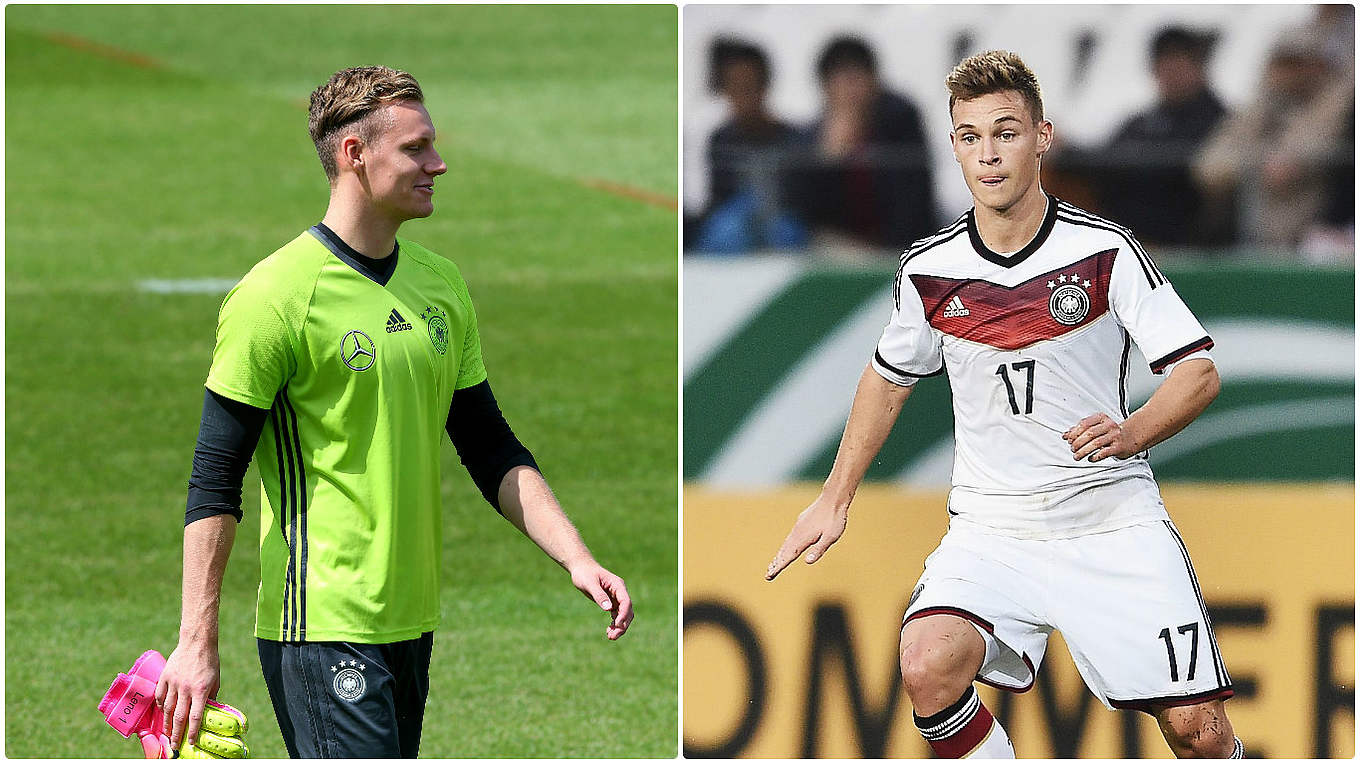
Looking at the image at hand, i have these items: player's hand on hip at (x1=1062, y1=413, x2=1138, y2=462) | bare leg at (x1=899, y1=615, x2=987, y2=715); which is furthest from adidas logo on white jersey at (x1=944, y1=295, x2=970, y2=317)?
bare leg at (x1=899, y1=615, x2=987, y2=715)

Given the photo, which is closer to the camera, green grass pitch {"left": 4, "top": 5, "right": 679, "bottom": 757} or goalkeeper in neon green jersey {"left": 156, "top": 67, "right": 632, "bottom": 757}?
goalkeeper in neon green jersey {"left": 156, "top": 67, "right": 632, "bottom": 757}

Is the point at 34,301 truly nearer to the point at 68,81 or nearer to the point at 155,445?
the point at 155,445

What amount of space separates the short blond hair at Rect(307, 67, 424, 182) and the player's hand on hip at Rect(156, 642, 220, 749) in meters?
1.01

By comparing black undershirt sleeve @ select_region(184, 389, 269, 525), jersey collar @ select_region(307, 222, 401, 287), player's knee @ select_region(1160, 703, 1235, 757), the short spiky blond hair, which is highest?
the short spiky blond hair

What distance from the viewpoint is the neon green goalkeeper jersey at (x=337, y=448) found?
11.6 feet

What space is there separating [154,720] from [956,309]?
7.44 feet

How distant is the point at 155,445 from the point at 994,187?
570 centimetres

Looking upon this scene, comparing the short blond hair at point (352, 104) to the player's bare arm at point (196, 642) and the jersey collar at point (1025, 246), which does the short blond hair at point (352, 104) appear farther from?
the jersey collar at point (1025, 246)

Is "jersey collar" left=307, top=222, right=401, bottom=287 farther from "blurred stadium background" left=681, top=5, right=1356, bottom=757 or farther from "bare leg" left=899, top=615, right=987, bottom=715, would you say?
"bare leg" left=899, top=615, right=987, bottom=715

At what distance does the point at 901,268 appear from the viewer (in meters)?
4.79

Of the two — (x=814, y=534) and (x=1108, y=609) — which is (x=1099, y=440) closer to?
(x=1108, y=609)

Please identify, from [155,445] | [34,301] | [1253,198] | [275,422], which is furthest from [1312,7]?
[34,301]

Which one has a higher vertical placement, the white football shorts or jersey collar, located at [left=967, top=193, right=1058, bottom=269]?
jersey collar, located at [left=967, top=193, right=1058, bottom=269]

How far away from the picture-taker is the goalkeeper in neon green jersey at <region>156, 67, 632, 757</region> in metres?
3.48
